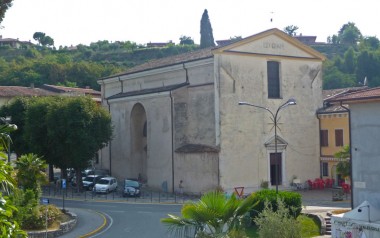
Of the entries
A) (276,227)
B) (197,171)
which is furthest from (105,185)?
(276,227)

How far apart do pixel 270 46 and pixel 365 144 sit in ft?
71.5

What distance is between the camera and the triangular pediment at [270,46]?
140ft

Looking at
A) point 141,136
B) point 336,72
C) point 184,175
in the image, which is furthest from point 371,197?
point 336,72

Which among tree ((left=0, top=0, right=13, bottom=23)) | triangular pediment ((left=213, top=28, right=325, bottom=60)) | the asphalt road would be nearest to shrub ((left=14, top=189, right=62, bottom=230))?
the asphalt road

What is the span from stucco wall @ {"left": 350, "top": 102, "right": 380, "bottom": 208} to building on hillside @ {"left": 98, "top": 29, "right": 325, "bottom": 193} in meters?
17.7

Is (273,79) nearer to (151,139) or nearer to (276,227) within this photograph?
(151,139)

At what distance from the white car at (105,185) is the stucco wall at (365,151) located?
2391cm

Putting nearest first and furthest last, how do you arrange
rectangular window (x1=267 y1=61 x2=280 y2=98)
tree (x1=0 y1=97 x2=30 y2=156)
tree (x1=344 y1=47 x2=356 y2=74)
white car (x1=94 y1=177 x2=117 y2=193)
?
white car (x1=94 y1=177 x2=117 y2=193), rectangular window (x1=267 y1=61 x2=280 y2=98), tree (x1=0 y1=97 x2=30 y2=156), tree (x1=344 y1=47 x2=356 y2=74)

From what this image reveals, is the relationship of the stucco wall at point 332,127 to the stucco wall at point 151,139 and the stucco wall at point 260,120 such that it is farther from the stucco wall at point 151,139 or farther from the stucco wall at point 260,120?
the stucco wall at point 151,139

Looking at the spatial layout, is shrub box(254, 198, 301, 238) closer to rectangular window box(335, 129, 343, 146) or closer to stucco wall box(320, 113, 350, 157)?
stucco wall box(320, 113, 350, 157)

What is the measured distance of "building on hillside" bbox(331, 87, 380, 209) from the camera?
23297 mm

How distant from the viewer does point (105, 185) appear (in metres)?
43.9

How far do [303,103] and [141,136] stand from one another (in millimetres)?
15179

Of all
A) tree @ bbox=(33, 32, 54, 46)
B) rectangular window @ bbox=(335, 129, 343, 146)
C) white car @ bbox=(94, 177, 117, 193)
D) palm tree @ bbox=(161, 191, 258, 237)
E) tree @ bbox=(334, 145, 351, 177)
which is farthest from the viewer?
tree @ bbox=(33, 32, 54, 46)
